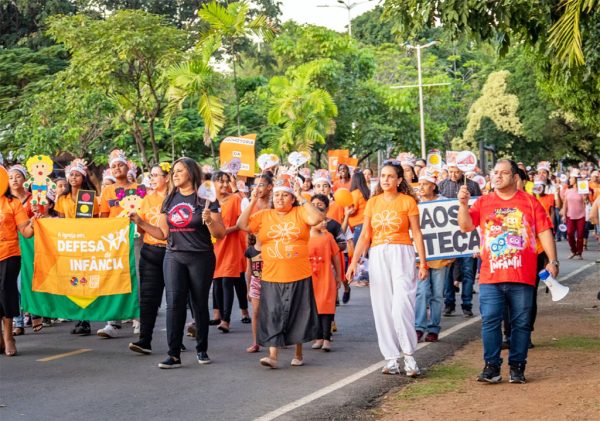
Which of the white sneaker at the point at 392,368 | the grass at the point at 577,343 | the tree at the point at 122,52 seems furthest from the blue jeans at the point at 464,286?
the tree at the point at 122,52

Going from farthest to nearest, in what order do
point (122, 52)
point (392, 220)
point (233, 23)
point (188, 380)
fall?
point (122, 52) < point (233, 23) < point (392, 220) < point (188, 380)

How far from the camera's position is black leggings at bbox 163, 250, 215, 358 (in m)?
9.69

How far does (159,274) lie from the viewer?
10.8 meters

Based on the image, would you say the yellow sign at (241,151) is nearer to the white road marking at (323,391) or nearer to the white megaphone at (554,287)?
the white road marking at (323,391)

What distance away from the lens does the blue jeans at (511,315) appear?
337 inches

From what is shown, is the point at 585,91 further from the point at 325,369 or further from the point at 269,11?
the point at 269,11

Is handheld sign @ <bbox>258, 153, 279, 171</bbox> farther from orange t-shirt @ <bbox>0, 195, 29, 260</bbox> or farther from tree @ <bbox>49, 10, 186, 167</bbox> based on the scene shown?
tree @ <bbox>49, 10, 186, 167</bbox>

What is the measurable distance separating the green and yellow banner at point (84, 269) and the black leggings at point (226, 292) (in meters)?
1.23

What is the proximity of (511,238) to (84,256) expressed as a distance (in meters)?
5.11

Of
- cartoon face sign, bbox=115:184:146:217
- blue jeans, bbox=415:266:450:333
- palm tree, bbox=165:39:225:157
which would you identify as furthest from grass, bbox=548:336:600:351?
palm tree, bbox=165:39:225:157

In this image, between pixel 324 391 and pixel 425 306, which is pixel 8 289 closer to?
pixel 324 391

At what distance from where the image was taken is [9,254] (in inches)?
419

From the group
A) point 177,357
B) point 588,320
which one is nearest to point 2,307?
point 177,357

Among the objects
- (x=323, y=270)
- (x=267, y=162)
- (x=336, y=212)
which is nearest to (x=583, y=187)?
(x=336, y=212)
